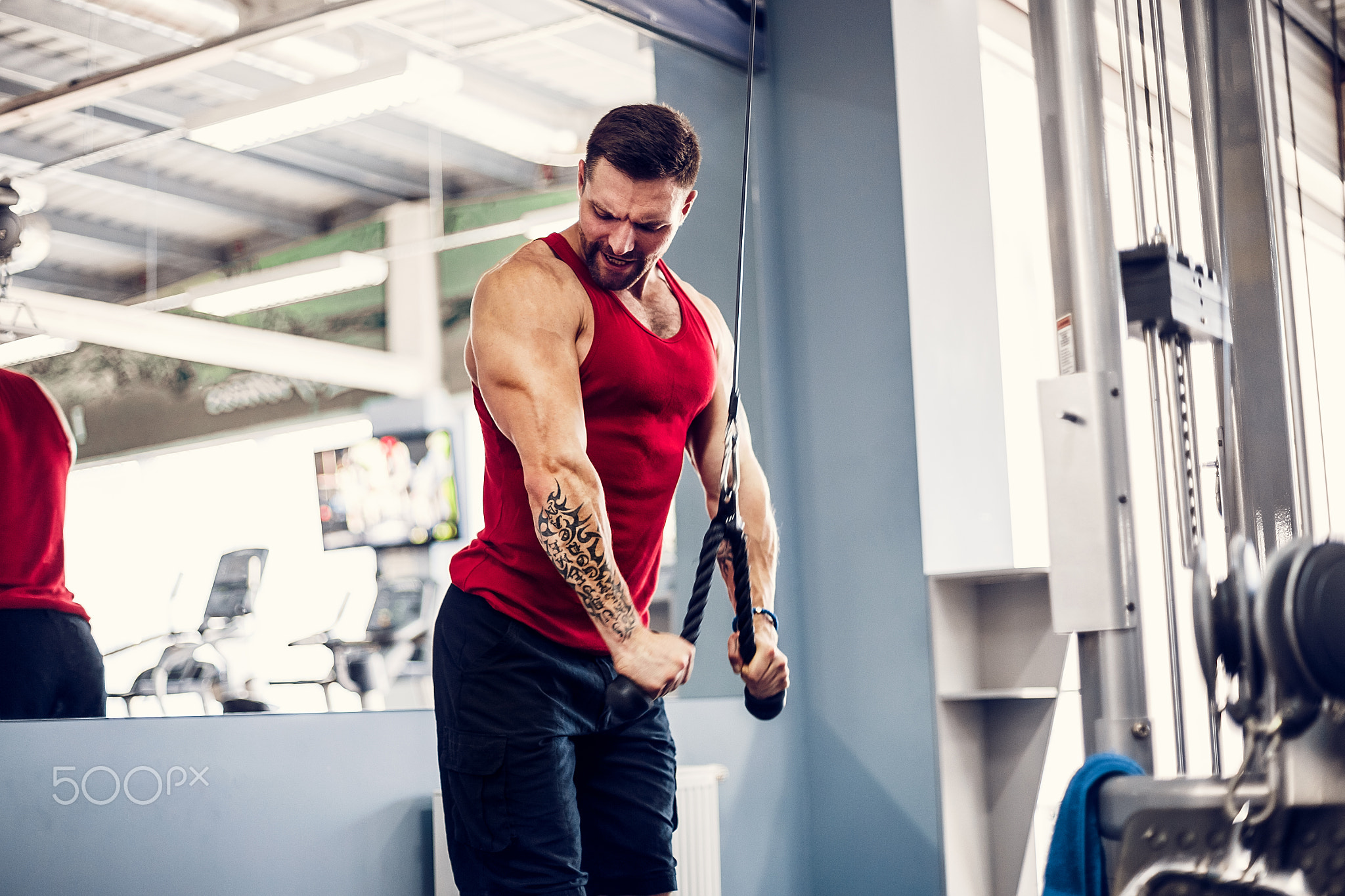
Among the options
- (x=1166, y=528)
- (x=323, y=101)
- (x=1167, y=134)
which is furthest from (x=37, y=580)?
(x=1167, y=134)

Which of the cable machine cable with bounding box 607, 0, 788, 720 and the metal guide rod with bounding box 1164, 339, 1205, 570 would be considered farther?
the metal guide rod with bounding box 1164, 339, 1205, 570

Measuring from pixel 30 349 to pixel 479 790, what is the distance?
5.82 feet

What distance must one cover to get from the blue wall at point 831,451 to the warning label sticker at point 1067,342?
169cm

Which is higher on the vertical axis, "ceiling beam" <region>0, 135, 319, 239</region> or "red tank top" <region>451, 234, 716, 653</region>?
"ceiling beam" <region>0, 135, 319, 239</region>

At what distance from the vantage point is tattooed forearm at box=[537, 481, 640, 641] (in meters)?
1.58

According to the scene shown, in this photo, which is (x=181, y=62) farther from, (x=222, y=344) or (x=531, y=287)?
(x=531, y=287)

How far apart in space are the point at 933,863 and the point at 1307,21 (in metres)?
4.40

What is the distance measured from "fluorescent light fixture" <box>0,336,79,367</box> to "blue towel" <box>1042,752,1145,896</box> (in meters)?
2.46

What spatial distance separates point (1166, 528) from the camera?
1.87m

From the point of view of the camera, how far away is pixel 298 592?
157 inches

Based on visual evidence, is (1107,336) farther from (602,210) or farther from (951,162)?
(951,162)

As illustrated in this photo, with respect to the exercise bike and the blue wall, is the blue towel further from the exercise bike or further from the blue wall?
the blue wall

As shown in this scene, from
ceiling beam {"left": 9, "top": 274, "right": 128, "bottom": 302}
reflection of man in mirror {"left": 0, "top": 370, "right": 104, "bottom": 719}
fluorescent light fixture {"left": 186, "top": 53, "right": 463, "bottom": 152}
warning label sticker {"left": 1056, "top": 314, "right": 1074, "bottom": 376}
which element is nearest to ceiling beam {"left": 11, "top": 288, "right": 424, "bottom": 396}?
ceiling beam {"left": 9, "top": 274, "right": 128, "bottom": 302}

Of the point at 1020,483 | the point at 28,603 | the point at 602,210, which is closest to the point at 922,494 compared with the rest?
the point at 1020,483
